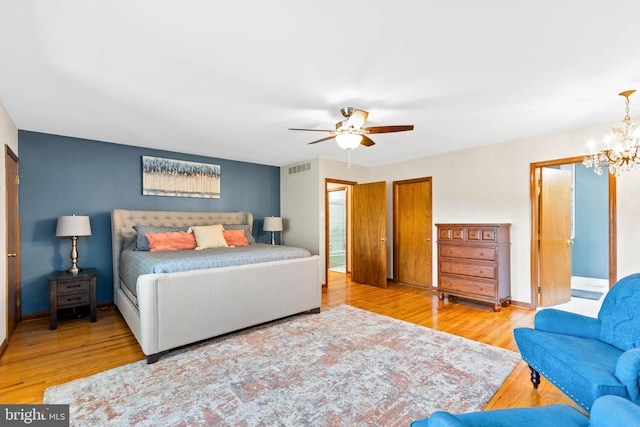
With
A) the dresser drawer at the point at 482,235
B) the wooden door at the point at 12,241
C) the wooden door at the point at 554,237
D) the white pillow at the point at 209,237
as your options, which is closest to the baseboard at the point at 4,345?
the wooden door at the point at 12,241

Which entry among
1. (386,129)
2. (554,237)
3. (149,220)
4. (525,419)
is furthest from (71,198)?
(554,237)

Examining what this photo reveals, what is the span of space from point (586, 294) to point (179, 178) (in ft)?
22.8

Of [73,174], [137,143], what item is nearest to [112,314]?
[73,174]

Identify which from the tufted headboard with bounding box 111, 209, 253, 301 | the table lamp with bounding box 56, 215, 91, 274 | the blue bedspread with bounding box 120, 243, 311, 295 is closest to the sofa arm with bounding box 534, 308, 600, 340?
the blue bedspread with bounding box 120, 243, 311, 295

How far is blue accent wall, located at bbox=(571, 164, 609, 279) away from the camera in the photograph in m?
5.06

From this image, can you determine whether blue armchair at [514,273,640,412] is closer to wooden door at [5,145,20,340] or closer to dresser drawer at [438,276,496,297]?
dresser drawer at [438,276,496,297]

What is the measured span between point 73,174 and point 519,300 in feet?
21.0

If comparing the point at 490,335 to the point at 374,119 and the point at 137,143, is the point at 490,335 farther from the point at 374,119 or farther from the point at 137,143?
the point at 137,143

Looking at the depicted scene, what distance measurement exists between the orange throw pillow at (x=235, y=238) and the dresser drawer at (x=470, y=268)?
312cm

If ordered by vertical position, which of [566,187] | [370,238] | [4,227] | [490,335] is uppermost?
[566,187]

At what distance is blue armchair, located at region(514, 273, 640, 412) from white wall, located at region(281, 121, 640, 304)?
6.39 feet

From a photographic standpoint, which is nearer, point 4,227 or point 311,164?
point 4,227

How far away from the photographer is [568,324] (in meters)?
2.10

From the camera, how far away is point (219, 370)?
2.44 meters
